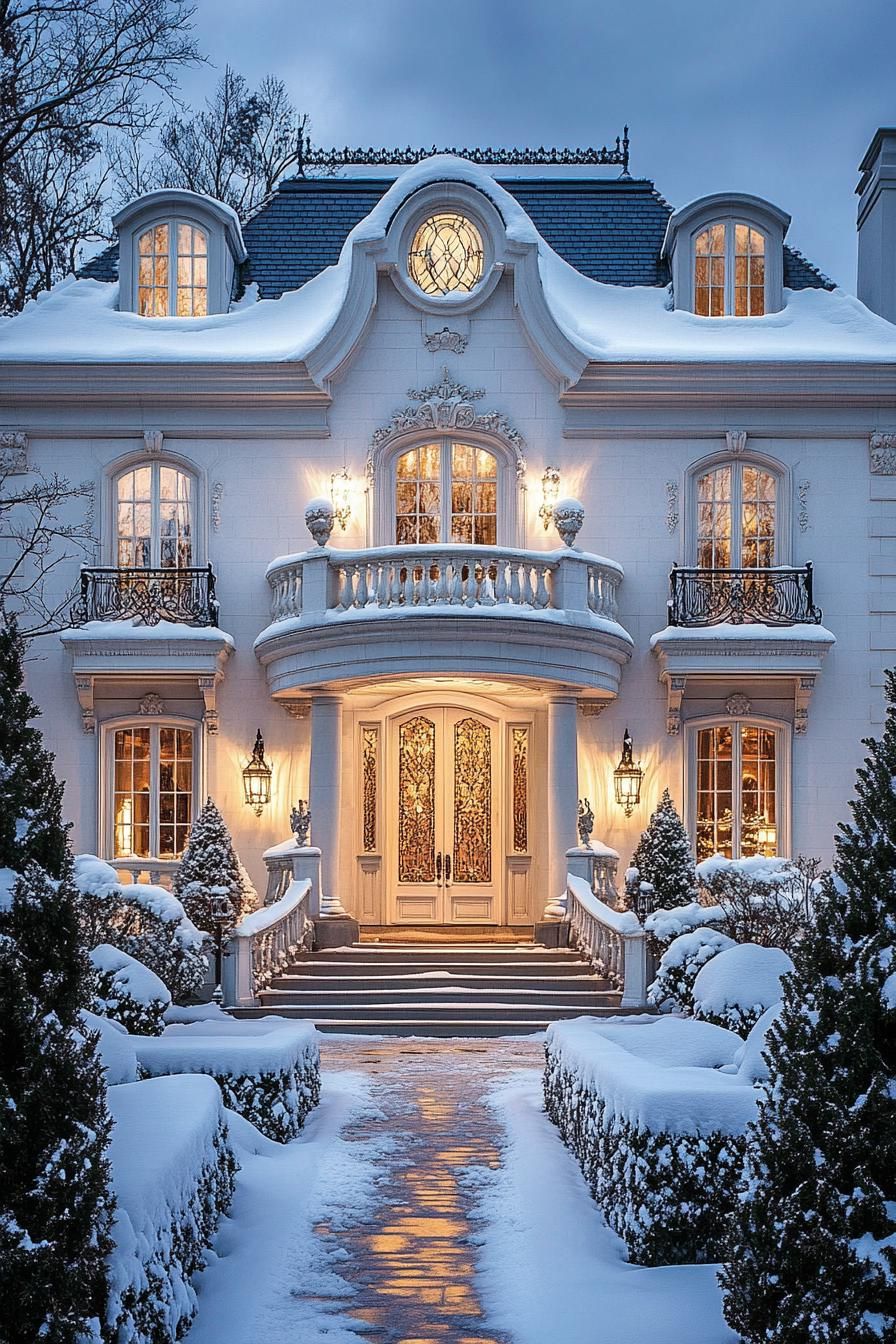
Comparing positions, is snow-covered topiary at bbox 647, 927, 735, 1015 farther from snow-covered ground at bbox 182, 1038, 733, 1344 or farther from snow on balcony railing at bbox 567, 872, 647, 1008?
snow-covered ground at bbox 182, 1038, 733, 1344

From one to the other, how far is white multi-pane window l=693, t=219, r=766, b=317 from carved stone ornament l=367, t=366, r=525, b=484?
10.8 ft

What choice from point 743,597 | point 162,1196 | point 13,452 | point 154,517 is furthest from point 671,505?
point 162,1196

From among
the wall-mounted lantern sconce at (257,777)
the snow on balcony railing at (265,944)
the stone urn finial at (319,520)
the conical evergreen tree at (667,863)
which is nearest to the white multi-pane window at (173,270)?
the stone urn finial at (319,520)

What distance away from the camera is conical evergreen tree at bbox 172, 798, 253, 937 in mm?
16062

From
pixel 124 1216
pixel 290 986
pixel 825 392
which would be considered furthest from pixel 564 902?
pixel 124 1216

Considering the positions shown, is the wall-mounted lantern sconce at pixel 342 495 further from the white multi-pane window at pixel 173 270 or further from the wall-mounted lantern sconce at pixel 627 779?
the wall-mounted lantern sconce at pixel 627 779

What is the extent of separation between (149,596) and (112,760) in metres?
2.06

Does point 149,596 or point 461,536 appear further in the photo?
point 461,536

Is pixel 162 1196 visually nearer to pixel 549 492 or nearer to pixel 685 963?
pixel 685 963

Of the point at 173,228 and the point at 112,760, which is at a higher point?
the point at 173,228

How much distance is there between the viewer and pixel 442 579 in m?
16.9

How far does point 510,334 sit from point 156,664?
5.98 metres

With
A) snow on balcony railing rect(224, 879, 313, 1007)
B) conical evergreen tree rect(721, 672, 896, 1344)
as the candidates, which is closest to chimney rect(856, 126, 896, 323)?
snow on balcony railing rect(224, 879, 313, 1007)

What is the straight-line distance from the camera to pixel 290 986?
615 inches
